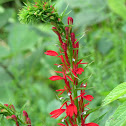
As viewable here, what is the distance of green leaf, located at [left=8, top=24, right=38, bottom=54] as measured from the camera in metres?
1.69

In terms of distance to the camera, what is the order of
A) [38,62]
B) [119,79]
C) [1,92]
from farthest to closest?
1. [38,62]
2. [1,92]
3. [119,79]

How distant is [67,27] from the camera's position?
469 millimetres

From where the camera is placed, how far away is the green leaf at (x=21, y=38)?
5.54ft

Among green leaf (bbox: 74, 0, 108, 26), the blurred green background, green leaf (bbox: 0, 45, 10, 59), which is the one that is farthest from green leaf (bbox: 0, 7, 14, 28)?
green leaf (bbox: 74, 0, 108, 26)

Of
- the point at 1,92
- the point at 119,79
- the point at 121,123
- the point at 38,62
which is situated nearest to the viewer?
the point at 121,123

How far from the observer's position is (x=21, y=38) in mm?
1744

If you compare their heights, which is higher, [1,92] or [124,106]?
[124,106]

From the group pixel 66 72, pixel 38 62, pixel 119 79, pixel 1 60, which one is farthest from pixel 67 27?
pixel 1 60

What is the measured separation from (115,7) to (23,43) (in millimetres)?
707

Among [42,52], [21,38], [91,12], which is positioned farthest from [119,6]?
[21,38]

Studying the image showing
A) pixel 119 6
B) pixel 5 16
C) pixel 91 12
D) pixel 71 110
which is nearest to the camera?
pixel 71 110

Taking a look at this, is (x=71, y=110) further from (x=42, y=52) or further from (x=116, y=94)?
(x=42, y=52)

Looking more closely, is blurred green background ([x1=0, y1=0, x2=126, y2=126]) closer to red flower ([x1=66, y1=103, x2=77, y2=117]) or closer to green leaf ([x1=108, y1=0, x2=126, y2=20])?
green leaf ([x1=108, y1=0, x2=126, y2=20])

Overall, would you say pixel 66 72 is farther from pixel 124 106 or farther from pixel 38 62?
pixel 38 62
